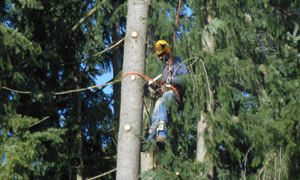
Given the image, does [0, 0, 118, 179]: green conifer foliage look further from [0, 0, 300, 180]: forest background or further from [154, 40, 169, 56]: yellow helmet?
[154, 40, 169, 56]: yellow helmet

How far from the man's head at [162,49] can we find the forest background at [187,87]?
0.51 feet

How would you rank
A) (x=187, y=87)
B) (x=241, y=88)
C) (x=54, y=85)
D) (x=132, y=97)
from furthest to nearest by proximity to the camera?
1. (x=54, y=85)
2. (x=241, y=88)
3. (x=187, y=87)
4. (x=132, y=97)

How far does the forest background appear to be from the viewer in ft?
23.8

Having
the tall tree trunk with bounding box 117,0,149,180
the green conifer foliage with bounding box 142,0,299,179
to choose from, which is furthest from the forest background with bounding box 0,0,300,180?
the tall tree trunk with bounding box 117,0,149,180

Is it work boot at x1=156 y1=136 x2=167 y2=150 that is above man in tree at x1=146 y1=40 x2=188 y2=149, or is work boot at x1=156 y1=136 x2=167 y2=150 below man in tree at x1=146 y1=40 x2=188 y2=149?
below

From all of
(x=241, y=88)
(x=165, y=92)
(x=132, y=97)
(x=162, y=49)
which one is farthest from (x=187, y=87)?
(x=241, y=88)

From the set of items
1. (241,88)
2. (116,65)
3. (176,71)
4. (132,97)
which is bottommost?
(132,97)

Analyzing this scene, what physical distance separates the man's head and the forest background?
0.51 feet

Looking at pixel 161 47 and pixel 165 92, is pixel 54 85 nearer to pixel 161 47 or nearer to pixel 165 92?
pixel 161 47

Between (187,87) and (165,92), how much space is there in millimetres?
328

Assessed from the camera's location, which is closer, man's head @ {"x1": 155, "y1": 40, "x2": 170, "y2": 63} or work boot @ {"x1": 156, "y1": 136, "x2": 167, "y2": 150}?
work boot @ {"x1": 156, "y1": 136, "x2": 167, "y2": 150}

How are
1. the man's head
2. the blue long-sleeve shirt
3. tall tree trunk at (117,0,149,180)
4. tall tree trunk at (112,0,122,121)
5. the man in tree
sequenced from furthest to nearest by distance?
tall tree trunk at (112,0,122,121)
the man's head
the blue long-sleeve shirt
the man in tree
tall tree trunk at (117,0,149,180)

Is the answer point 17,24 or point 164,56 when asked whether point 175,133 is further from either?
point 17,24

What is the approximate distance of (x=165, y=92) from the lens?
689 cm
